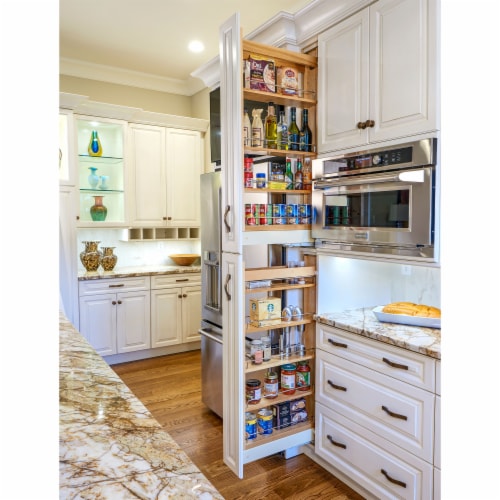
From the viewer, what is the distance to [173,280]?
440 cm

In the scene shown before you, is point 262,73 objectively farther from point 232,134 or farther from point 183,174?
point 183,174

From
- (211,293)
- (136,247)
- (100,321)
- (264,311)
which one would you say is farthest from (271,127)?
(136,247)

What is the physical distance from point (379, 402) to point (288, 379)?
1.99 ft

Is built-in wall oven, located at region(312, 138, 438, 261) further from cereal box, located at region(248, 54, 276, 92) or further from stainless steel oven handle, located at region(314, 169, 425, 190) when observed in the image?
cereal box, located at region(248, 54, 276, 92)

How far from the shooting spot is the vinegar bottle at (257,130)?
2.28 metres

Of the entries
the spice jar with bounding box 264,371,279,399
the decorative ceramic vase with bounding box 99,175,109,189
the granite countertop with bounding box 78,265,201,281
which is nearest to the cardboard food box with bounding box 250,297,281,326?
the spice jar with bounding box 264,371,279,399

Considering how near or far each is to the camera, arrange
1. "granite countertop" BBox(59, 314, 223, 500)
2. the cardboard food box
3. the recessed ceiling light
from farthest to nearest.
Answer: the recessed ceiling light
the cardboard food box
"granite countertop" BBox(59, 314, 223, 500)

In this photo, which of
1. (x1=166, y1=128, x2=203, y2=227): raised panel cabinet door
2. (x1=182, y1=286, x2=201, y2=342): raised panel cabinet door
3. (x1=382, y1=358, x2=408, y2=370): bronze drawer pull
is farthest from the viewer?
(x1=166, y1=128, x2=203, y2=227): raised panel cabinet door

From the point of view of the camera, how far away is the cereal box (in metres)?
2.21

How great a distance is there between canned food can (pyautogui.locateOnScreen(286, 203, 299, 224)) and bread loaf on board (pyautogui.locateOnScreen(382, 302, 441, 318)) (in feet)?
2.33

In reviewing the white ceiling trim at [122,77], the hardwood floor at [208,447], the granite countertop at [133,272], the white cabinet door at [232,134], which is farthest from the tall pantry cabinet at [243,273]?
the white ceiling trim at [122,77]
